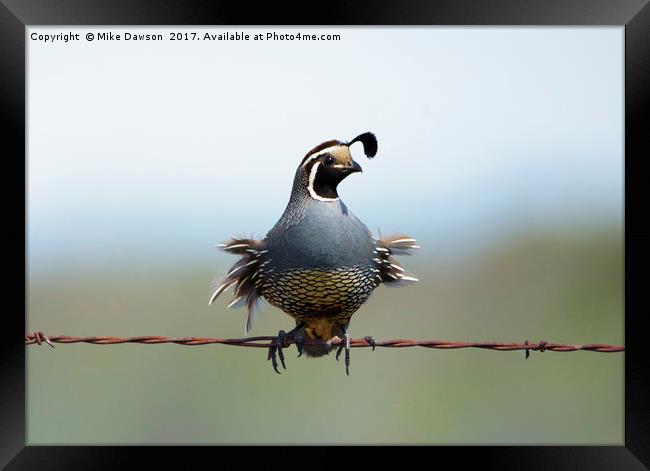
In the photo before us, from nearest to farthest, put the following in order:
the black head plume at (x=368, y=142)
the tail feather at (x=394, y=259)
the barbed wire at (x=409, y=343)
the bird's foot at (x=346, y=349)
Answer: the barbed wire at (x=409, y=343) < the bird's foot at (x=346, y=349) < the black head plume at (x=368, y=142) < the tail feather at (x=394, y=259)

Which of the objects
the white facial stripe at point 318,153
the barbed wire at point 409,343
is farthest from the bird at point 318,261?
the barbed wire at point 409,343

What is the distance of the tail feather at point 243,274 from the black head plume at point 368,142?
3.05 feet

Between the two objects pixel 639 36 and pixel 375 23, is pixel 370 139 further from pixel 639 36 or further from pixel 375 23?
pixel 639 36

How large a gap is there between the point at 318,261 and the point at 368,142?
882mm

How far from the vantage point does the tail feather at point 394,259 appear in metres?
5.54

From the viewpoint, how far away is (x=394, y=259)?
18.4ft

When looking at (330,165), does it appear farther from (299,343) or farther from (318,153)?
(299,343)

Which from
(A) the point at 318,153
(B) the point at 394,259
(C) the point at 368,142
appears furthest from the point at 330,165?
(B) the point at 394,259

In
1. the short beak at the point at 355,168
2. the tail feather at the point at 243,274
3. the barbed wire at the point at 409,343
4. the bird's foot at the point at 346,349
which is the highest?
the short beak at the point at 355,168

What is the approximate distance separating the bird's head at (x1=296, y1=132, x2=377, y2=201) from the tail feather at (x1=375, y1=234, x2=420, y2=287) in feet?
1.70

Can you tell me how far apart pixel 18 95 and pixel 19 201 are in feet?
2.07

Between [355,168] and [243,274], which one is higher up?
[355,168]

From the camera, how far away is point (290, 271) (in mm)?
5184

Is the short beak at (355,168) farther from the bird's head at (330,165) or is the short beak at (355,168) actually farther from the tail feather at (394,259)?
the tail feather at (394,259)
